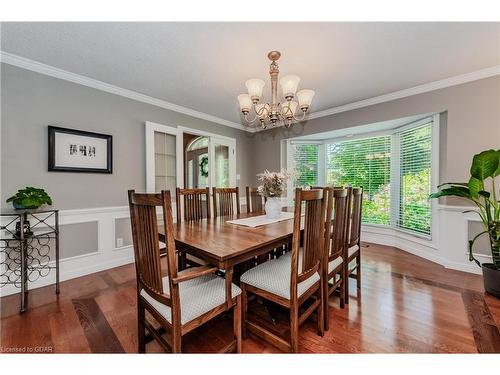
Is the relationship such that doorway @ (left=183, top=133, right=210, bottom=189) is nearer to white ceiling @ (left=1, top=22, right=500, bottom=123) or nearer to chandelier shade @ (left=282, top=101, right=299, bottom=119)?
white ceiling @ (left=1, top=22, right=500, bottom=123)

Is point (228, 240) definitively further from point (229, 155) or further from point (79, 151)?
point (229, 155)

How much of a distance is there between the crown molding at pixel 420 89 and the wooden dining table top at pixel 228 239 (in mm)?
2545

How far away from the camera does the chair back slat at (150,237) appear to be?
3.39 feet

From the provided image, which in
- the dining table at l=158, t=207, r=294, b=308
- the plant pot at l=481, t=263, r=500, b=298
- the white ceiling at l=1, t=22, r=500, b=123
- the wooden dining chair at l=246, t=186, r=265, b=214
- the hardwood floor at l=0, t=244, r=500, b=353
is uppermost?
the white ceiling at l=1, t=22, r=500, b=123

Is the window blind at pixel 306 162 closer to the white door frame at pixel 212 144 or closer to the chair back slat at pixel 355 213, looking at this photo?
the white door frame at pixel 212 144

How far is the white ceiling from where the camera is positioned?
1.71 metres

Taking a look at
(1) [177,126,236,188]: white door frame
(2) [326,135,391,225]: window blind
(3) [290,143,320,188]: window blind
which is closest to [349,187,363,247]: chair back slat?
(2) [326,135,391,225]: window blind

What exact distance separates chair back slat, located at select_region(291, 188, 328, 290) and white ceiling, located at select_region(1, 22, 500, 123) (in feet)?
4.54

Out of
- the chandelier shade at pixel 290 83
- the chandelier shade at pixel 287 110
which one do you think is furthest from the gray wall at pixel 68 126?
the chandelier shade at pixel 290 83

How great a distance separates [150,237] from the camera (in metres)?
1.11

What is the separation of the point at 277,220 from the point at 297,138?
2.55 m

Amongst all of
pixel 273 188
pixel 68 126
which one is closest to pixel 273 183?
pixel 273 188
